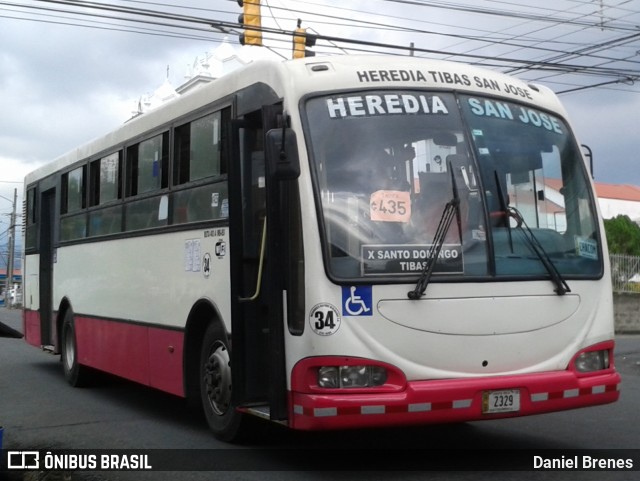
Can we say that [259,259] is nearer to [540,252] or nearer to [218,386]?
[218,386]

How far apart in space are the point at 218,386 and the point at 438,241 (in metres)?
2.48

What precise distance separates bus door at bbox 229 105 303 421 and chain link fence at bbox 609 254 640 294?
2008 centimetres

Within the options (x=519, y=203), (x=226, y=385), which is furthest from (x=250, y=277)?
(x=519, y=203)

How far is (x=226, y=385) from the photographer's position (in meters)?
8.12

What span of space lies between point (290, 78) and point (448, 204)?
149 cm

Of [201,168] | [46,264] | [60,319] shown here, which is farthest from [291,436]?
[46,264]

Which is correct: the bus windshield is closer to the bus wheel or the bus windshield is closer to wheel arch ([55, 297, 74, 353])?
the bus wheel

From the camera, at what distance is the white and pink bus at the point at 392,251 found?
6645 mm

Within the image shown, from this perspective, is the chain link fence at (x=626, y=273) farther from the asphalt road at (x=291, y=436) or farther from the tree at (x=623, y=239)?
the asphalt road at (x=291, y=436)

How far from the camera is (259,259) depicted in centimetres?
758

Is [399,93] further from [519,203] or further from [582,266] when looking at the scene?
[582,266]

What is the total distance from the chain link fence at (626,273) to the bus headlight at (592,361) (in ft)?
63.4

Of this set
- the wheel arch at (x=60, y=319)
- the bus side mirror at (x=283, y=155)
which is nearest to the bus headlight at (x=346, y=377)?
the bus side mirror at (x=283, y=155)

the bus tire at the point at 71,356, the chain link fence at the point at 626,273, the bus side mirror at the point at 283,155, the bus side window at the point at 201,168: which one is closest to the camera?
the bus side mirror at the point at 283,155
